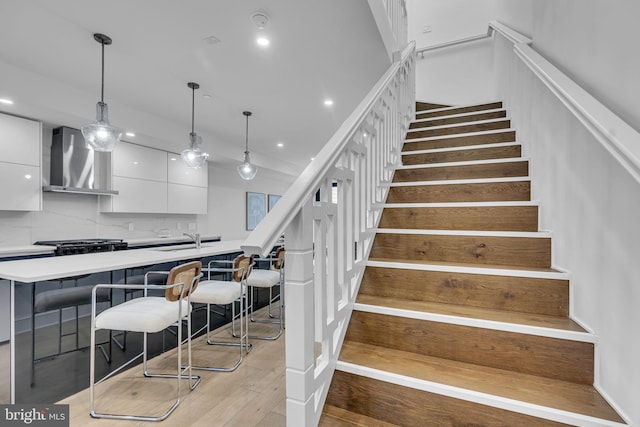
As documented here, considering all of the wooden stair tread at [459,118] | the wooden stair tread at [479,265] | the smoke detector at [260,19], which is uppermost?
the smoke detector at [260,19]

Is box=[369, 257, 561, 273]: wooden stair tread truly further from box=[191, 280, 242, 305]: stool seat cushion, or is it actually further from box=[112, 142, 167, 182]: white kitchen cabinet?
box=[112, 142, 167, 182]: white kitchen cabinet

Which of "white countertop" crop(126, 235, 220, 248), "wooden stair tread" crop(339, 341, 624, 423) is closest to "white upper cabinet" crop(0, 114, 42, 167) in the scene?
"white countertop" crop(126, 235, 220, 248)

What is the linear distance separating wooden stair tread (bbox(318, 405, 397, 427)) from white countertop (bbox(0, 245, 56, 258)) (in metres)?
3.75

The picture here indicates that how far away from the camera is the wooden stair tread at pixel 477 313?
49.7 inches

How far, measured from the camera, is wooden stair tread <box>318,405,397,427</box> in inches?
46.5

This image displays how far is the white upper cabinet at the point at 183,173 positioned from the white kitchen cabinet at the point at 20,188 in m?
1.82

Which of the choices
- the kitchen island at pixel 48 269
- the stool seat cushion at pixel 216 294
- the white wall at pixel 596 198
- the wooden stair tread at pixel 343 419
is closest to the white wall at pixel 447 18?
the white wall at pixel 596 198

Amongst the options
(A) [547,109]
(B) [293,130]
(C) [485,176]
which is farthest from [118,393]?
(B) [293,130]

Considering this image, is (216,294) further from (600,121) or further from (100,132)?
(600,121)

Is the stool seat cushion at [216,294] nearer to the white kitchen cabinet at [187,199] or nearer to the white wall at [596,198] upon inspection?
the white wall at [596,198]

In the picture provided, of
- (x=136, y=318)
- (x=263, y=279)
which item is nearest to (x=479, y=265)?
(x=136, y=318)

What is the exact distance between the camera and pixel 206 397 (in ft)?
6.63

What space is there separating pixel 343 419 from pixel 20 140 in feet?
14.3

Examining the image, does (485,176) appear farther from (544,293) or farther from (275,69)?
(275,69)
